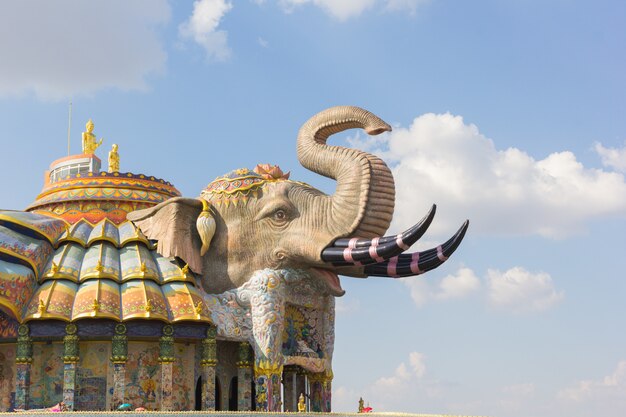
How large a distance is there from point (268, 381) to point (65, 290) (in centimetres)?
480

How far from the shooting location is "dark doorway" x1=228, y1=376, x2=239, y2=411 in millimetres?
21362

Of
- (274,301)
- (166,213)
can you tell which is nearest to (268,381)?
(274,301)

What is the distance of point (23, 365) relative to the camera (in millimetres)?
19469

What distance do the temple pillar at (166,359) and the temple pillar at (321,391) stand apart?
3877 millimetres

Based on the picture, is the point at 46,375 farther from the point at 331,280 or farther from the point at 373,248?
the point at 373,248

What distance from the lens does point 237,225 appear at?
21078mm

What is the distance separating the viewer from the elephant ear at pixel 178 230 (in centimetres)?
2086

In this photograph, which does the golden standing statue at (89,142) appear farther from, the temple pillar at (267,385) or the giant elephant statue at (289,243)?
the temple pillar at (267,385)

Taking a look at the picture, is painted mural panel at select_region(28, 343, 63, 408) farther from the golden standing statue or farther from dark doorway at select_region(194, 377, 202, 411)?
the golden standing statue

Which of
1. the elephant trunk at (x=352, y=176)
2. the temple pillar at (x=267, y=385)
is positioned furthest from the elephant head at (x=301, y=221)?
the temple pillar at (x=267, y=385)

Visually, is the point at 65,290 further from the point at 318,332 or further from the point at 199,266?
the point at 318,332

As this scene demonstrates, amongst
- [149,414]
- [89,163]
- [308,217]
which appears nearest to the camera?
[149,414]

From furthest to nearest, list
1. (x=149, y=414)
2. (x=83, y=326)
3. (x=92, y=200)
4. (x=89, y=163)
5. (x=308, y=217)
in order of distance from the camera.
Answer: (x=89, y=163) → (x=92, y=200) → (x=308, y=217) → (x=83, y=326) → (x=149, y=414)

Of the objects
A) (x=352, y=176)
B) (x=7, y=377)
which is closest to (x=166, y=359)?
(x=7, y=377)
